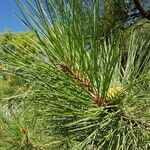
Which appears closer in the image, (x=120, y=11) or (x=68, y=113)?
(x=68, y=113)

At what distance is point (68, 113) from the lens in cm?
91

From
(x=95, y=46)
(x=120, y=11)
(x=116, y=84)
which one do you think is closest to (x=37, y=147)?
(x=120, y=11)

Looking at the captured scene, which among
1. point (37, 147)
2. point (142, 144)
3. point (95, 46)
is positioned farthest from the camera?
point (37, 147)

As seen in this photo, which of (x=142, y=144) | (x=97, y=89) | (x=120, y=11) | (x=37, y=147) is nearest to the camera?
(x=97, y=89)

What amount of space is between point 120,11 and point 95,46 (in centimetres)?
101

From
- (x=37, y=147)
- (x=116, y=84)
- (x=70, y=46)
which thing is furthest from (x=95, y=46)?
(x=37, y=147)

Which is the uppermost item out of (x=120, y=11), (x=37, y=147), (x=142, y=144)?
(x=120, y=11)

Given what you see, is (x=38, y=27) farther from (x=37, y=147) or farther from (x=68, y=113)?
(x=37, y=147)

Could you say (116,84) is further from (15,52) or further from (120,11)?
(120,11)

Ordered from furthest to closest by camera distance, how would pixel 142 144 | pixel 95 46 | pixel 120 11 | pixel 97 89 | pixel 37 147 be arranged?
1. pixel 37 147
2. pixel 120 11
3. pixel 142 144
4. pixel 97 89
5. pixel 95 46

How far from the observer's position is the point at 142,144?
1.00m

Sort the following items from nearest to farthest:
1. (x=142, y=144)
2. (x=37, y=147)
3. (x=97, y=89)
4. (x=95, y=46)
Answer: (x=95, y=46) < (x=97, y=89) < (x=142, y=144) < (x=37, y=147)

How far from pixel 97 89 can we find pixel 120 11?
93 cm

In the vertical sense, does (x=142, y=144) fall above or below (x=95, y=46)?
below
